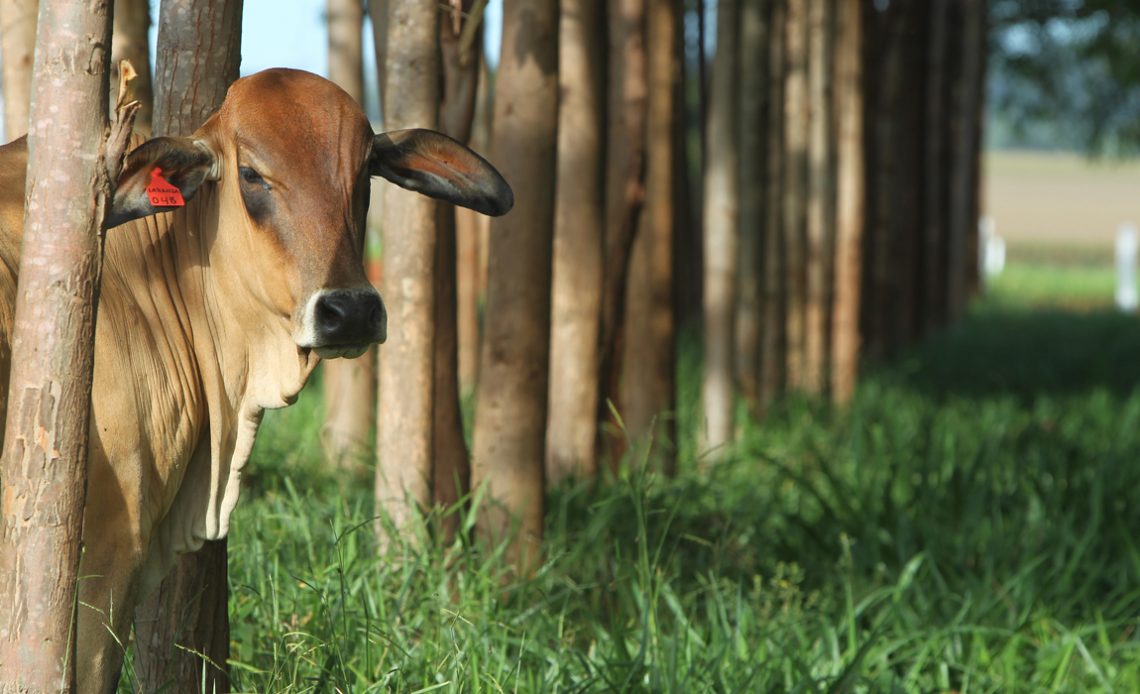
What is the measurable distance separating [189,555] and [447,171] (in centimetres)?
107

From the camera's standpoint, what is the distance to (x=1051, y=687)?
14.6 ft

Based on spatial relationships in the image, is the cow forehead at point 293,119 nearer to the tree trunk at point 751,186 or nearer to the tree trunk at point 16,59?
the tree trunk at point 16,59

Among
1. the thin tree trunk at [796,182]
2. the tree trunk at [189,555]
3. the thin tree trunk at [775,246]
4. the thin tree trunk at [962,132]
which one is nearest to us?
the tree trunk at [189,555]

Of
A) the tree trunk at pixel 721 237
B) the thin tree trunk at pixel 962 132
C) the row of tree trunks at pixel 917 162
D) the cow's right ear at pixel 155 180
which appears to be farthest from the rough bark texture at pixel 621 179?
the thin tree trunk at pixel 962 132

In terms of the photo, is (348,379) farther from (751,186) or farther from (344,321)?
(344,321)

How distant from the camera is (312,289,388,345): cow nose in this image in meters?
2.75

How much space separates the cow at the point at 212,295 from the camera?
2.83 meters

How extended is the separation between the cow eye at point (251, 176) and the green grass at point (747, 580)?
2.65 ft

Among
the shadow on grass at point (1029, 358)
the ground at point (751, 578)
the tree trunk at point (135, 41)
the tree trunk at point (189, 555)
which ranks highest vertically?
the tree trunk at point (135, 41)

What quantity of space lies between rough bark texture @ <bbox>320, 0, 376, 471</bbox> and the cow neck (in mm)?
2531

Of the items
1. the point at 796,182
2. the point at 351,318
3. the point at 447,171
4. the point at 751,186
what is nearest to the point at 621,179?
the point at 751,186

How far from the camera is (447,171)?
123 inches

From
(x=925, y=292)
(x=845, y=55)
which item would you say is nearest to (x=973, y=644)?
(x=845, y=55)

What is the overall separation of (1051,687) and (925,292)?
11.7 meters
